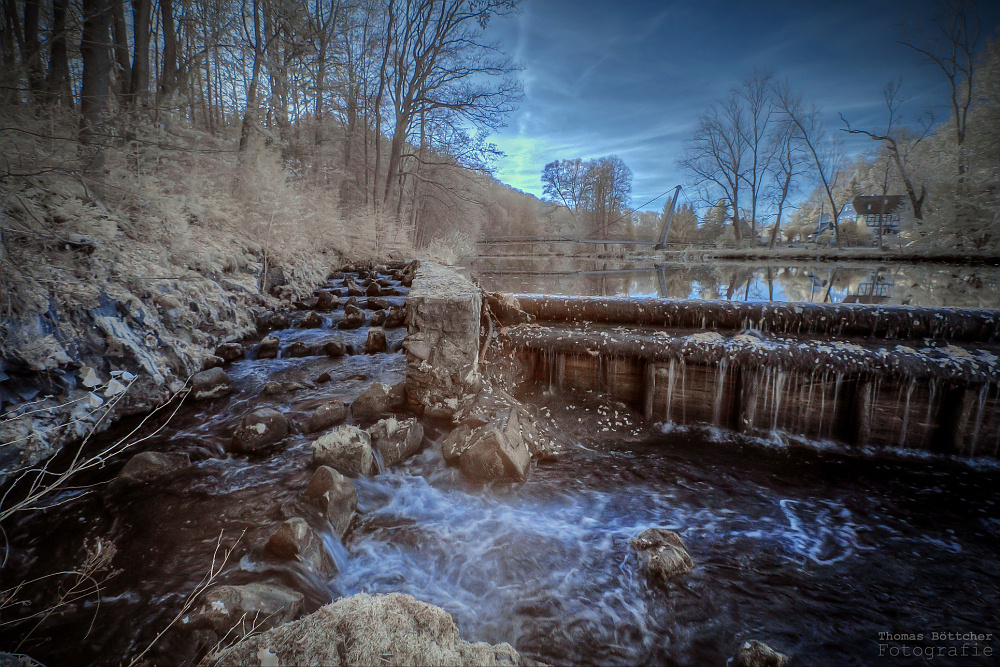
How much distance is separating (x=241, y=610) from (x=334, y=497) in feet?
3.30

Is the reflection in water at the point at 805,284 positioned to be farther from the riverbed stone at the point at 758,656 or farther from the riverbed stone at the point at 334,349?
the riverbed stone at the point at 758,656

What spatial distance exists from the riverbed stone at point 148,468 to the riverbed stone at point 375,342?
340 cm

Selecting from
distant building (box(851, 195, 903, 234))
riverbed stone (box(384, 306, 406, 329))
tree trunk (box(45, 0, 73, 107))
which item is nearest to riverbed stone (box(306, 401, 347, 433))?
riverbed stone (box(384, 306, 406, 329))

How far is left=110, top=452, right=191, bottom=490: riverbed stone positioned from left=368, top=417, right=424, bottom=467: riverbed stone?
5.63ft

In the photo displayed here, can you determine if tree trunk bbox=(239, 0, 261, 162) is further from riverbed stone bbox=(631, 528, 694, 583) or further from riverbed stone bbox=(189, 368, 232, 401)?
riverbed stone bbox=(631, 528, 694, 583)

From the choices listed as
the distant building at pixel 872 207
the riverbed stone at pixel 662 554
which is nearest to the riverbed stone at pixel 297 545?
the riverbed stone at pixel 662 554

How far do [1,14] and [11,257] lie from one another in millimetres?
10066

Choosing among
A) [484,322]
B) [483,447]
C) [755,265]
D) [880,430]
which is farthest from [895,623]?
[755,265]

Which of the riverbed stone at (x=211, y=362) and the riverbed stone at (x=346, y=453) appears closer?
the riverbed stone at (x=346, y=453)

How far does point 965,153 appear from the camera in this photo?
15.3 meters

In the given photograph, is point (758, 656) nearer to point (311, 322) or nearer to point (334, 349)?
point (334, 349)

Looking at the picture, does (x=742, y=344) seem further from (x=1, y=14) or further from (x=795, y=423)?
(x=1, y=14)

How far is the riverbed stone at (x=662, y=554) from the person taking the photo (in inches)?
100

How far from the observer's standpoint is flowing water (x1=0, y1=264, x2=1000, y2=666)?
217 cm
